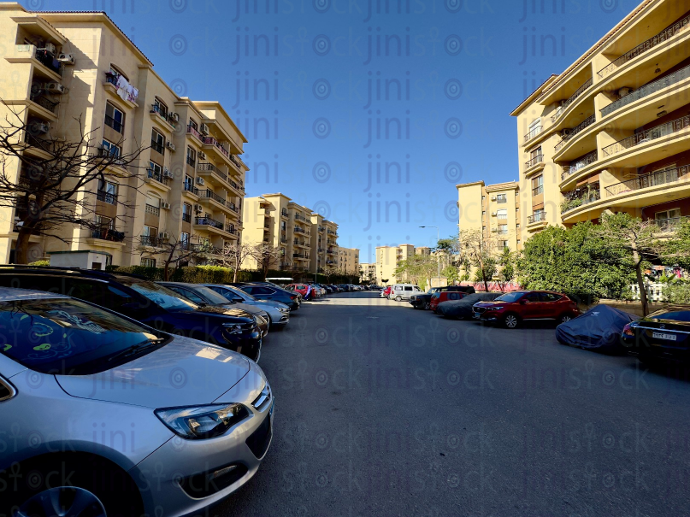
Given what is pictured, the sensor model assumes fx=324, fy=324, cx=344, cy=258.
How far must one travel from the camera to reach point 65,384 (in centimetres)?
190

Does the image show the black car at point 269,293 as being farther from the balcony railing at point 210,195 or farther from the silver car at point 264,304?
the balcony railing at point 210,195

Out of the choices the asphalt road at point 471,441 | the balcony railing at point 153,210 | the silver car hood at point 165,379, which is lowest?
the asphalt road at point 471,441

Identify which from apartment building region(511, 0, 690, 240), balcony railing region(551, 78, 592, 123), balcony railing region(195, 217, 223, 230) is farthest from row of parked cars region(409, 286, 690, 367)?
balcony railing region(195, 217, 223, 230)

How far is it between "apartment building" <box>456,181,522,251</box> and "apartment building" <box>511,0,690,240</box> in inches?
718

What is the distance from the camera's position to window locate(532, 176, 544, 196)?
2594 centimetres

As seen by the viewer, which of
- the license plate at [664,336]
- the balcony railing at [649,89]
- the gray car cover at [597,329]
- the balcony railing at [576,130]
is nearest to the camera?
the license plate at [664,336]

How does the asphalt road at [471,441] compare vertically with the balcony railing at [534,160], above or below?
below

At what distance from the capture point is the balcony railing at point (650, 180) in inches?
661

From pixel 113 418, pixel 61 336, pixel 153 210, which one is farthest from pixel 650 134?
pixel 153 210

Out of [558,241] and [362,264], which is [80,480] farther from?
[362,264]

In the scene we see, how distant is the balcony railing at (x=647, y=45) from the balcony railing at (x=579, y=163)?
475 cm

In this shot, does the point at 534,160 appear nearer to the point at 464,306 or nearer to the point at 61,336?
the point at 464,306

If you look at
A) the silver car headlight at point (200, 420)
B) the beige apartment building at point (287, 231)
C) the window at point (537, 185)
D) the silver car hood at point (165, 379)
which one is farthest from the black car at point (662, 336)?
the beige apartment building at point (287, 231)

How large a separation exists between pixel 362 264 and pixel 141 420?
166127mm
